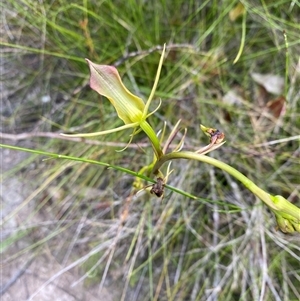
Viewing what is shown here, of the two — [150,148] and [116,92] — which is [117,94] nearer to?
[116,92]

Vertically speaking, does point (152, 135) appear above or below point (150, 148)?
above

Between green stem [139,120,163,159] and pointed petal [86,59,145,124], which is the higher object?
pointed petal [86,59,145,124]

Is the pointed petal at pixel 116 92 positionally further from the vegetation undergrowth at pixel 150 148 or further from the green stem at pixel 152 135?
the vegetation undergrowth at pixel 150 148

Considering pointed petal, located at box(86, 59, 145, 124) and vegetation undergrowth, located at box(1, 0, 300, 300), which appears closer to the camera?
pointed petal, located at box(86, 59, 145, 124)

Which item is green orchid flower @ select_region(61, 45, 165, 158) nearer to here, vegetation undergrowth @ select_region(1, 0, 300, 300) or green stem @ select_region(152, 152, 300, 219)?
green stem @ select_region(152, 152, 300, 219)

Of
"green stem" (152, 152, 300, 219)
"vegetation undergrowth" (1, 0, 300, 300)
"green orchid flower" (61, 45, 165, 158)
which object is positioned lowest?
"vegetation undergrowth" (1, 0, 300, 300)

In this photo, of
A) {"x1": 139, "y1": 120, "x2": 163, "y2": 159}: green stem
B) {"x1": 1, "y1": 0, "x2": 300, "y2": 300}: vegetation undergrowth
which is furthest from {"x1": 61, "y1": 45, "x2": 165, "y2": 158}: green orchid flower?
{"x1": 1, "y1": 0, "x2": 300, "y2": 300}: vegetation undergrowth

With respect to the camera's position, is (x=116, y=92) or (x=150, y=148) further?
(x=150, y=148)

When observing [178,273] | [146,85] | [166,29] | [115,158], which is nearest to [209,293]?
[178,273]

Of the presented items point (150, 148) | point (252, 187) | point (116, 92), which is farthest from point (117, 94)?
point (150, 148)
